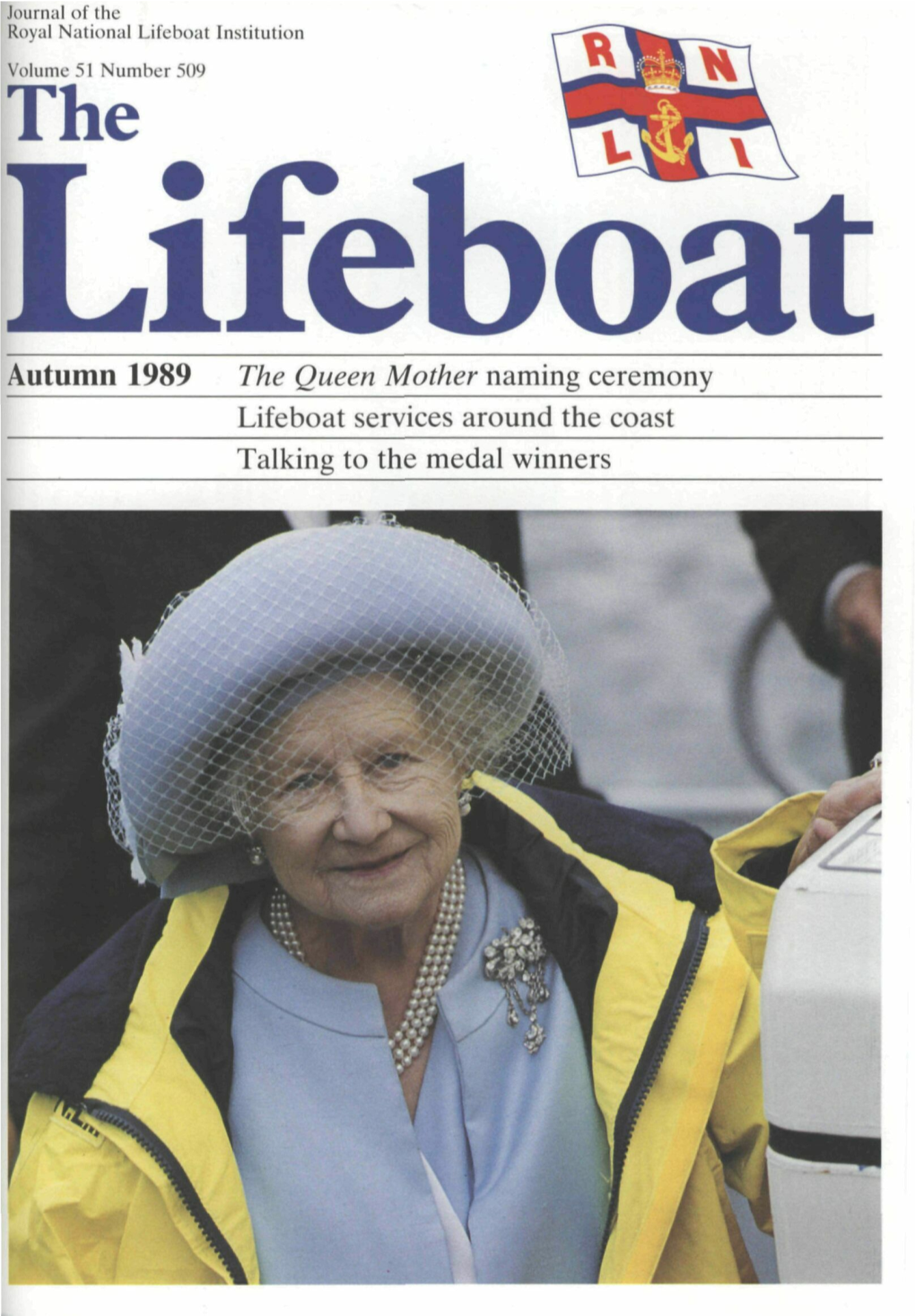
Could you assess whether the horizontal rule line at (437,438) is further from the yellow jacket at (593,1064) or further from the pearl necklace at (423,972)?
the pearl necklace at (423,972)

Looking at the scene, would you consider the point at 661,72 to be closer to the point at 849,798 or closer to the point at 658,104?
the point at 658,104

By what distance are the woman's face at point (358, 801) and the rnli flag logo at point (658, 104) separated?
0.86m

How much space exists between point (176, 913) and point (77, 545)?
0.56 metres

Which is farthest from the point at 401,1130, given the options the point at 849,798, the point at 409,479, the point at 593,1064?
the point at 409,479

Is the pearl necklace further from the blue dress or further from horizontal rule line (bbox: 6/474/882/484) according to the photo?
horizontal rule line (bbox: 6/474/882/484)

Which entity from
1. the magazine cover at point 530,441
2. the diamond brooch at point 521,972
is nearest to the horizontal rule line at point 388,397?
the magazine cover at point 530,441

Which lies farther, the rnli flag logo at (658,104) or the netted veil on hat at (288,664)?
the rnli flag logo at (658,104)

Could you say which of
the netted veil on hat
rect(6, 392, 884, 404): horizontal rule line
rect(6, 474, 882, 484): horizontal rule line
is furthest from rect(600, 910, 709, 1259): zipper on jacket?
rect(6, 392, 884, 404): horizontal rule line

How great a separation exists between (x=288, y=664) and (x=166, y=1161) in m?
0.68

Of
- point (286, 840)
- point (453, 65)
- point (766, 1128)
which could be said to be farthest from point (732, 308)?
point (766, 1128)

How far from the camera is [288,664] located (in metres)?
1.61

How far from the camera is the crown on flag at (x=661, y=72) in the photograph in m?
1.84

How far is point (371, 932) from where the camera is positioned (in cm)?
173

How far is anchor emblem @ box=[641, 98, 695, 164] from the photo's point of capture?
184 centimetres
